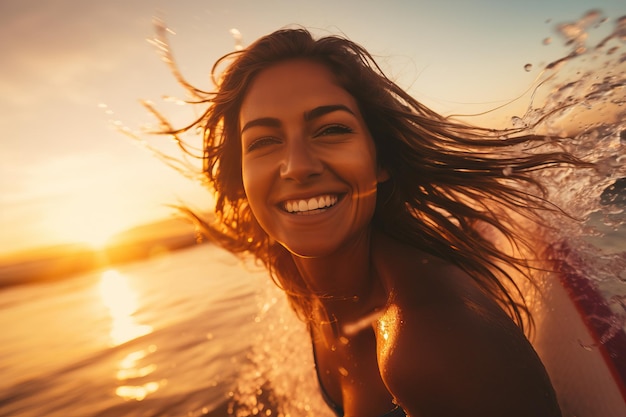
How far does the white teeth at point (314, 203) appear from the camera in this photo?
5.96 feet

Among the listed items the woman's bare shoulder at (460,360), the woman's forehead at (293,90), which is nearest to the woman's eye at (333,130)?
the woman's forehead at (293,90)

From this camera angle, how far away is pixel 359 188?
1.88 meters

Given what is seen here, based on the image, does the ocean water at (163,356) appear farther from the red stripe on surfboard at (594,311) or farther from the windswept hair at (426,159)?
the red stripe on surfboard at (594,311)

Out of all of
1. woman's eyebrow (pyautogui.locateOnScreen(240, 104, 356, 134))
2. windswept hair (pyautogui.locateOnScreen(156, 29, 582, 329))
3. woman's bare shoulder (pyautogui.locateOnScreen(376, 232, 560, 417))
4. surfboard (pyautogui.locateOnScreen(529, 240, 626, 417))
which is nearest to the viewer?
woman's bare shoulder (pyautogui.locateOnScreen(376, 232, 560, 417))

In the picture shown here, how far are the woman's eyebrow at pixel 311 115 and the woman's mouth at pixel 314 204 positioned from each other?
368 millimetres

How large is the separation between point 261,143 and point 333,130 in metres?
0.36

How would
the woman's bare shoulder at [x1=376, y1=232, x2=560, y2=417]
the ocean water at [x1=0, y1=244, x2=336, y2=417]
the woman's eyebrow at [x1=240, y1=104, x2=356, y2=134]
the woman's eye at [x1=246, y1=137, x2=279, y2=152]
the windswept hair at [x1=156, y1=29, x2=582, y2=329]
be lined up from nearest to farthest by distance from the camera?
the woman's bare shoulder at [x1=376, y1=232, x2=560, y2=417], the woman's eyebrow at [x1=240, y1=104, x2=356, y2=134], the woman's eye at [x1=246, y1=137, x2=279, y2=152], the windswept hair at [x1=156, y1=29, x2=582, y2=329], the ocean water at [x1=0, y1=244, x2=336, y2=417]

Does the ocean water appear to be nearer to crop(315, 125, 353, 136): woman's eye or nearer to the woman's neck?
the woman's neck

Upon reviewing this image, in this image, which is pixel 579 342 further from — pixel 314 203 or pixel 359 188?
pixel 314 203

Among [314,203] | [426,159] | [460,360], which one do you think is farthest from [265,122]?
[460,360]

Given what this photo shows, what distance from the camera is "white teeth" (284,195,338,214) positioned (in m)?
1.82

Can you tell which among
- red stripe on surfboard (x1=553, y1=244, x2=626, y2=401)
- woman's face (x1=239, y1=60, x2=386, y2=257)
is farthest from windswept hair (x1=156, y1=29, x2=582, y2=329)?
red stripe on surfboard (x1=553, y1=244, x2=626, y2=401)

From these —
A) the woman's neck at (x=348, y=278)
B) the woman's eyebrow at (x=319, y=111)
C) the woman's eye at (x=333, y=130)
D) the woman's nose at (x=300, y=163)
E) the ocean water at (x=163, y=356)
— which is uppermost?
the woman's eyebrow at (x=319, y=111)

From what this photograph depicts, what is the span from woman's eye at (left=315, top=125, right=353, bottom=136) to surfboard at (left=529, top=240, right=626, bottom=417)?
5.14 ft
